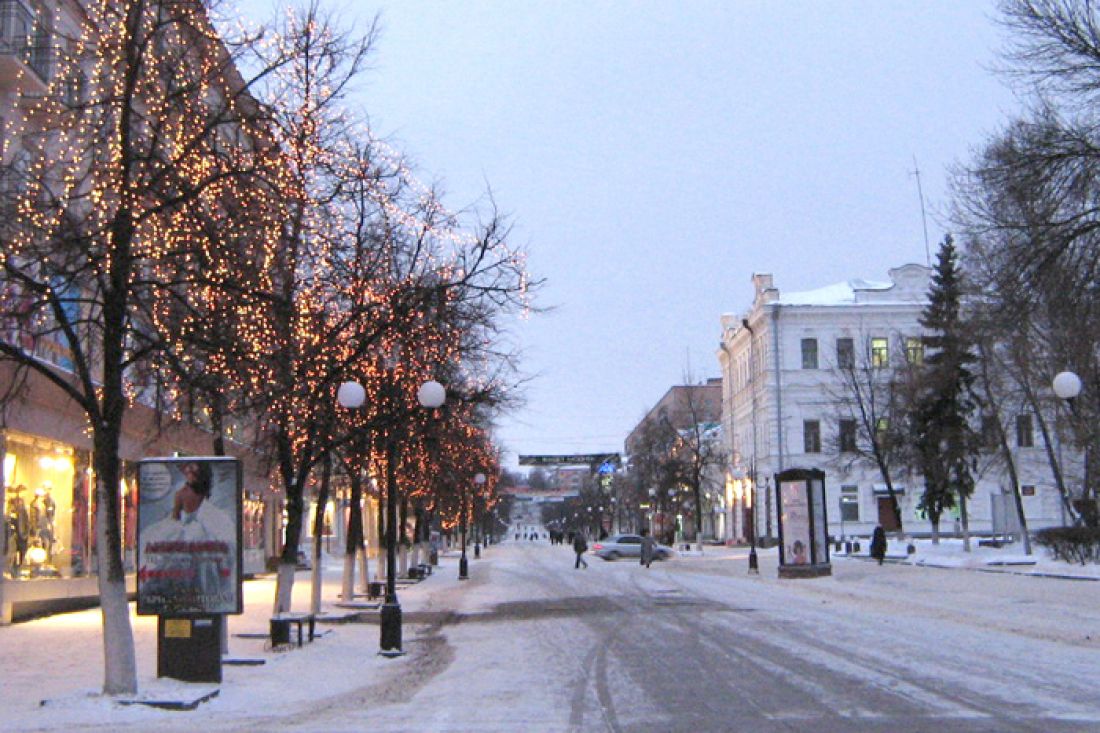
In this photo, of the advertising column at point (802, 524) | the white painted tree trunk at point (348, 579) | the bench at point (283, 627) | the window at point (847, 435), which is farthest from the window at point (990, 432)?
the bench at point (283, 627)

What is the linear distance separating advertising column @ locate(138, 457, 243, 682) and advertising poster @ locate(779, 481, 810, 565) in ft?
95.9

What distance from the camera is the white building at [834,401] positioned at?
73625mm

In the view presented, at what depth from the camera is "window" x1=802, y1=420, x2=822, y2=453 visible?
77062mm

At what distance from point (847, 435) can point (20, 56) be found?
2301 inches

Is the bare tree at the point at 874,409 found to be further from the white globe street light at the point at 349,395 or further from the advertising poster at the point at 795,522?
the white globe street light at the point at 349,395

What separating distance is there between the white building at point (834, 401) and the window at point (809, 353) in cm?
7

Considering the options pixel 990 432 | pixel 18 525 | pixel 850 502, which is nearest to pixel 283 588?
pixel 18 525

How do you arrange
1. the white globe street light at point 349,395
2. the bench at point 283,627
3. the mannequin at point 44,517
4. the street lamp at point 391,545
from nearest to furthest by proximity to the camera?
the street lamp at point 391,545 → the bench at point 283,627 → the white globe street light at point 349,395 → the mannequin at point 44,517

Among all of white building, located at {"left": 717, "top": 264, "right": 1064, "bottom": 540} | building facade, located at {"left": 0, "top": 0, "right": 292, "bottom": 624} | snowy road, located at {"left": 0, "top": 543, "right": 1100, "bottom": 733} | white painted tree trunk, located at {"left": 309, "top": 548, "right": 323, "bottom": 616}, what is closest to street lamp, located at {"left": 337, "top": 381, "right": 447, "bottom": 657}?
snowy road, located at {"left": 0, "top": 543, "right": 1100, "bottom": 733}

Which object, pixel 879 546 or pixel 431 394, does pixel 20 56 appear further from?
pixel 879 546

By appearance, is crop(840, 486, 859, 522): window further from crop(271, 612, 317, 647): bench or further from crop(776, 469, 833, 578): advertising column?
crop(271, 612, 317, 647): bench

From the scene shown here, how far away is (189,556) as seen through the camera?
1456 centimetres

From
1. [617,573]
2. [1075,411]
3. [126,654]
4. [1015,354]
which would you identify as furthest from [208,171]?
[617,573]

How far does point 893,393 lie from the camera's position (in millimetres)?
56312
